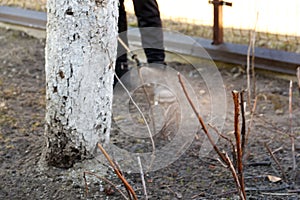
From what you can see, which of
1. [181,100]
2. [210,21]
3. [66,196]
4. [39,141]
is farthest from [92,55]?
[210,21]

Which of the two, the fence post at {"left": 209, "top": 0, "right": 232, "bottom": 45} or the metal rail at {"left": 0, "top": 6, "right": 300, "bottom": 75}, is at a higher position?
the fence post at {"left": 209, "top": 0, "right": 232, "bottom": 45}

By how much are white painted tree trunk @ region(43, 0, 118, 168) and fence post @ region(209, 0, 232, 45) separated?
6.35 feet

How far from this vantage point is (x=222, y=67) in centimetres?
430

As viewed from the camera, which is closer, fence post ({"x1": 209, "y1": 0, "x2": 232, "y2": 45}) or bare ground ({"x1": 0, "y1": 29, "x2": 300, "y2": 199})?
bare ground ({"x1": 0, "y1": 29, "x2": 300, "y2": 199})

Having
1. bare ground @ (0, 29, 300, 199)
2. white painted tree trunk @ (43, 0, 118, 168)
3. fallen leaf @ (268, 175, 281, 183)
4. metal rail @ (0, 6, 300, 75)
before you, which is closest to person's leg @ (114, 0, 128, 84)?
bare ground @ (0, 29, 300, 199)

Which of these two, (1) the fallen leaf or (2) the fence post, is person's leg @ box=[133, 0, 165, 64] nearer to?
(2) the fence post

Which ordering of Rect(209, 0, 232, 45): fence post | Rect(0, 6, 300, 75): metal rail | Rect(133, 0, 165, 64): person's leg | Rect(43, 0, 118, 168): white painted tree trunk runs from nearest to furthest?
Rect(43, 0, 118, 168): white painted tree trunk → Rect(133, 0, 165, 64): person's leg → Rect(0, 6, 300, 75): metal rail → Rect(209, 0, 232, 45): fence post

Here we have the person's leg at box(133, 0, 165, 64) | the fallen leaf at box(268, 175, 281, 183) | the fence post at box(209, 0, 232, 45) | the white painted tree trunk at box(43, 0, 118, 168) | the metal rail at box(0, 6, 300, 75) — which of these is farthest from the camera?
the fence post at box(209, 0, 232, 45)

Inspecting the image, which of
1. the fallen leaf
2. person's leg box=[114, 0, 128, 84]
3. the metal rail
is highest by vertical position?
person's leg box=[114, 0, 128, 84]

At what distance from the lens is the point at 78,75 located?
90.8 inches

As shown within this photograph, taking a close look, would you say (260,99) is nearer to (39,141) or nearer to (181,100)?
(181,100)

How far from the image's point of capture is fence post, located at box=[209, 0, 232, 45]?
4.17 meters

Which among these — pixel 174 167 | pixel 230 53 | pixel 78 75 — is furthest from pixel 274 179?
pixel 230 53

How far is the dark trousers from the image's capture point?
358 cm
